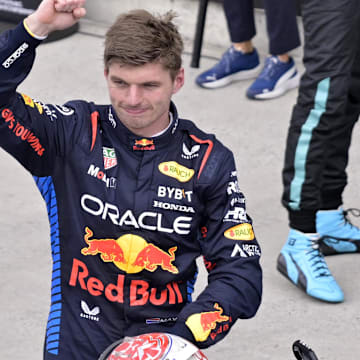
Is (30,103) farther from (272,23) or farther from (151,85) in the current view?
(272,23)

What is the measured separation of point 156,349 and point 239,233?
51 centimetres

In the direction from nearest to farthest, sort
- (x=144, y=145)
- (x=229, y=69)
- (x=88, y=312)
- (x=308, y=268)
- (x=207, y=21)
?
1. (x=144, y=145)
2. (x=88, y=312)
3. (x=308, y=268)
4. (x=229, y=69)
5. (x=207, y=21)

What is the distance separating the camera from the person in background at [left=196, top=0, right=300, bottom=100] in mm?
5629

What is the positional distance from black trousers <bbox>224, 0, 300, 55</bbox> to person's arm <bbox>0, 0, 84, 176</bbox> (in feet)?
10.3

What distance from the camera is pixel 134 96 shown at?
2514 millimetres

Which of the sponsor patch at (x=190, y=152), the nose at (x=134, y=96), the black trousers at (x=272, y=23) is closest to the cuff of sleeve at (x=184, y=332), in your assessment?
the sponsor patch at (x=190, y=152)

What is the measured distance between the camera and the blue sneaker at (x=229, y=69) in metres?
6.02

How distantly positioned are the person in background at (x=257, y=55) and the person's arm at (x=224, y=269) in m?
3.09

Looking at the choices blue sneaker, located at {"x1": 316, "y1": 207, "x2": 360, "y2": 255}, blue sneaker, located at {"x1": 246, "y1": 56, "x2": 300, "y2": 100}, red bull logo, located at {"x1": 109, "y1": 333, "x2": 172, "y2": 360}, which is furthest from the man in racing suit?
blue sneaker, located at {"x1": 246, "y1": 56, "x2": 300, "y2": 100}

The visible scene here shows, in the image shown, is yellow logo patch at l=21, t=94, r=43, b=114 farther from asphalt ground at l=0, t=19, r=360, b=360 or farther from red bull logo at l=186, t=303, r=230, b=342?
asphalt ground at l=0, t=19, r=360, b=360

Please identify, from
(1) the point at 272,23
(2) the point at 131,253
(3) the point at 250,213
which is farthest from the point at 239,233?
(1) the point at 272,23

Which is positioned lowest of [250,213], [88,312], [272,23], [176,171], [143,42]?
[250,213]

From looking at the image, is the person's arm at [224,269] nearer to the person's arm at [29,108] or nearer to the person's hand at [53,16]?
the person's arm at [29,108]

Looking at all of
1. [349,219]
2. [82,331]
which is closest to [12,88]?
[82,331]
